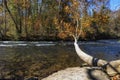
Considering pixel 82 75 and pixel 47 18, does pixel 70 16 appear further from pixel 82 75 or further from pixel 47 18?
pixel 82 75

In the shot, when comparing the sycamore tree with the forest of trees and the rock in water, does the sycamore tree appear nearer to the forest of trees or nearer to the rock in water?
the forest of trees

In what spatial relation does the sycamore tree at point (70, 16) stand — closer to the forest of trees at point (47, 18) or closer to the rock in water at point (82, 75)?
the forest of trees at point (47, 18)

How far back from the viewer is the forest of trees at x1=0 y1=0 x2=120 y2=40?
3819 cm

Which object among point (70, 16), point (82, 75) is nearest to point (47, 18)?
point (70, 16)

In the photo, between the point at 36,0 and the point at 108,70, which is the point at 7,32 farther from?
the point at 108,70

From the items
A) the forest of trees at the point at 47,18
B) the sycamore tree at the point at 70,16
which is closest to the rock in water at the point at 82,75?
the forest of trees at the point at 47,18

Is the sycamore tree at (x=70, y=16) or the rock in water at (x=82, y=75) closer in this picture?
the rock in water at (x=82, y=75)

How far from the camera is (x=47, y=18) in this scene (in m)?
41.8

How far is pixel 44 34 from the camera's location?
38.1 m

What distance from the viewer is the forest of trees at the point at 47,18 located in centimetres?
3819

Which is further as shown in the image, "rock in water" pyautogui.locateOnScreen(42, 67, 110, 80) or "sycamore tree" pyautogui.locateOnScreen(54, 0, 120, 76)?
"sycamore tree" pyautogui.locateOnScreen(54, 0, 120, 76)

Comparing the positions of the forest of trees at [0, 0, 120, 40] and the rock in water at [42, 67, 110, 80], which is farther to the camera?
the forest of trees at [0, 0, 120, 40]

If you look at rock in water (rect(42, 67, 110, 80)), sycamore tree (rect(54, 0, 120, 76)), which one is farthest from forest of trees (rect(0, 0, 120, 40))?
rock in water (rect(42, 67, 110, 80))

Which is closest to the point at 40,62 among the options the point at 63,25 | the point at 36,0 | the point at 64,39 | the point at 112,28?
the point at 64,39
